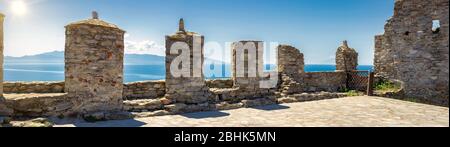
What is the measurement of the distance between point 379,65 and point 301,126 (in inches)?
488

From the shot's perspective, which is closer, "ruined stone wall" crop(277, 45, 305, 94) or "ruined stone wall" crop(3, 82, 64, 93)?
"ruined stone wall" crop(3, 82, 64, 93)

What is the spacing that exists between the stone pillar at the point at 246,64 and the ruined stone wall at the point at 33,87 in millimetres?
6460

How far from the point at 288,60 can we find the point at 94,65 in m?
9.25

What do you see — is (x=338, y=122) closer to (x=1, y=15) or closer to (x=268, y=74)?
(x=268, y=74)

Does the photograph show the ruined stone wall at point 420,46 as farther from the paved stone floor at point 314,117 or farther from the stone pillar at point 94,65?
the stone pillar at point 94,65

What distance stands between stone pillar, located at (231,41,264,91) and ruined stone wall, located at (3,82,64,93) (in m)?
6.46

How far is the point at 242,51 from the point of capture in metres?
13.0

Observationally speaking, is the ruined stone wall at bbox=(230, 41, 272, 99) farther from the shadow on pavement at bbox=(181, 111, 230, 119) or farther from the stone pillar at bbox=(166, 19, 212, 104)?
the shadow on pavement at bbox=(181, 111, 230, 119)

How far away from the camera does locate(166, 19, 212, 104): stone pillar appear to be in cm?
1100

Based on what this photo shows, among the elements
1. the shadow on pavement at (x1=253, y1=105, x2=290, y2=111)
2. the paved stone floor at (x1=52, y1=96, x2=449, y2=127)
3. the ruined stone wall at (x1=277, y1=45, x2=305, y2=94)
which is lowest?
the paved stone floor at (x1=52, y1=96, x2=449, y2=127)

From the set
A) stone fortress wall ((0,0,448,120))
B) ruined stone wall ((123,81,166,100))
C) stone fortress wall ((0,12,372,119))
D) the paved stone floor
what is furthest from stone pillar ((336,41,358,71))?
ruined stone wall ((123,81,166,100))

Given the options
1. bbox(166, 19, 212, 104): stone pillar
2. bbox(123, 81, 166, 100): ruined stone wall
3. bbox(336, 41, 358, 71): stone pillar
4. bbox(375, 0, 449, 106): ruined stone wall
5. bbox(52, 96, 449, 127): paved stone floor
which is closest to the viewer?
bbox(52, 96, 449, 127): paved stone floor

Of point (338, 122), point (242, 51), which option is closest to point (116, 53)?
point (242, 51)

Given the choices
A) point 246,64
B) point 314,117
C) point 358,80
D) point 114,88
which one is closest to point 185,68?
point 114,88
